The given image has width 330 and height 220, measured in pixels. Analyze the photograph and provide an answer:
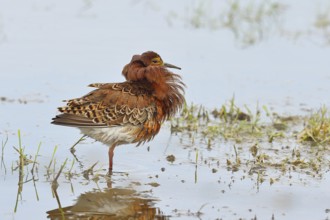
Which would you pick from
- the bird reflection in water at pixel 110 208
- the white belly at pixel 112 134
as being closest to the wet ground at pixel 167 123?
the bird reflection in water at pixel 110 208

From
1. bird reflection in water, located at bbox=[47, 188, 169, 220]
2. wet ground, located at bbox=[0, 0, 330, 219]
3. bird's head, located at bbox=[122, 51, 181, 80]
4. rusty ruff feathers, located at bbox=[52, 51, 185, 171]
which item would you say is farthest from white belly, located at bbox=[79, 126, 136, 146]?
bird reflection in water, located at bbox=[47, 188, 169, 220]

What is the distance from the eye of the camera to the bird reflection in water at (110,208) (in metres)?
6.91

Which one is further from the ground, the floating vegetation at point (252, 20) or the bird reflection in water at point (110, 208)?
the floating vegetation at point (252, 20)

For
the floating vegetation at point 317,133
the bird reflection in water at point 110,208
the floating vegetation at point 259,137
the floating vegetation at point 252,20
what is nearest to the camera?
the bird reflection in water at point 110,208

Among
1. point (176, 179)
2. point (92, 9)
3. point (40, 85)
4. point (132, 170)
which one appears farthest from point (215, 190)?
point (92, 9)

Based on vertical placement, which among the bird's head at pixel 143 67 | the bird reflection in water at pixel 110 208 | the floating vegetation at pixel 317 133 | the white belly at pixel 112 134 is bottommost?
the bird reflection in water at pixel 110 208

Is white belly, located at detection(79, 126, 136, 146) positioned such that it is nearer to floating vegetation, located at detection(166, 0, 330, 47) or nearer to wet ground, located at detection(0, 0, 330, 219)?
wet ground, located at detection(0, 0, 330, 219)

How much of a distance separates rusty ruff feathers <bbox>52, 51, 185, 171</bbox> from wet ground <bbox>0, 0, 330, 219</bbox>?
1.13ft

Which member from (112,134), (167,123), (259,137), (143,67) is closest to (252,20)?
(167,123)

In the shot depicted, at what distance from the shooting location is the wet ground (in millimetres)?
7344

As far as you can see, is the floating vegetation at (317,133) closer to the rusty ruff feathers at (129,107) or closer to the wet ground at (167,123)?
the wet ground at (167,123)

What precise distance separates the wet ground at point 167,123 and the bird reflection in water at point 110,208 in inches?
0.7

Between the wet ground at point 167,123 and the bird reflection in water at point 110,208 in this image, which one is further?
the wet ground at point 167,123

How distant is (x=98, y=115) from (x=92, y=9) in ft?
25.9
